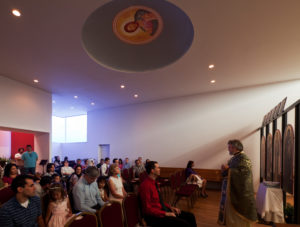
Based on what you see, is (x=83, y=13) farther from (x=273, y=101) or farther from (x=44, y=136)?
(x=273, y=101)

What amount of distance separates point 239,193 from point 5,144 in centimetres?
1243

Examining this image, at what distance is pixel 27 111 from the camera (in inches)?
286

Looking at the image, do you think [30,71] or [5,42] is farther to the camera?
[30,71]

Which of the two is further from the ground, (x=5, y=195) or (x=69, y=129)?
(x=69, y=129)

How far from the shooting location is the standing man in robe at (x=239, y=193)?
9.71 ft

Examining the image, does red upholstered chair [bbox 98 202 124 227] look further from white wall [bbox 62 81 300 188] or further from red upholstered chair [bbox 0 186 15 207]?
white wall [bbox 62 81 300 188]

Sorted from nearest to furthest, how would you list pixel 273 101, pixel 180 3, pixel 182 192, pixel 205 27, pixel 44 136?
pixel 180 3, pixel 205 27, pixel 182 192, pixel 273 101, pixel 44 136

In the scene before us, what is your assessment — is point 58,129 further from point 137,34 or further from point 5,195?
point 5,195

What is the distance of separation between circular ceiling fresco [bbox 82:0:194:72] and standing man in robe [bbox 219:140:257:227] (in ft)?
10.1

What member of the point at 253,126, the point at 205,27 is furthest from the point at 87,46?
the point at 253,126

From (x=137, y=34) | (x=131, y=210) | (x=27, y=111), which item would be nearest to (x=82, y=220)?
(x=131, y=210)

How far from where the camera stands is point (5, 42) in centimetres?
429

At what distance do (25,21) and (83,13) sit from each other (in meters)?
1.22

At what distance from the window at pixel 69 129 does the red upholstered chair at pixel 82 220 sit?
39.8ft
